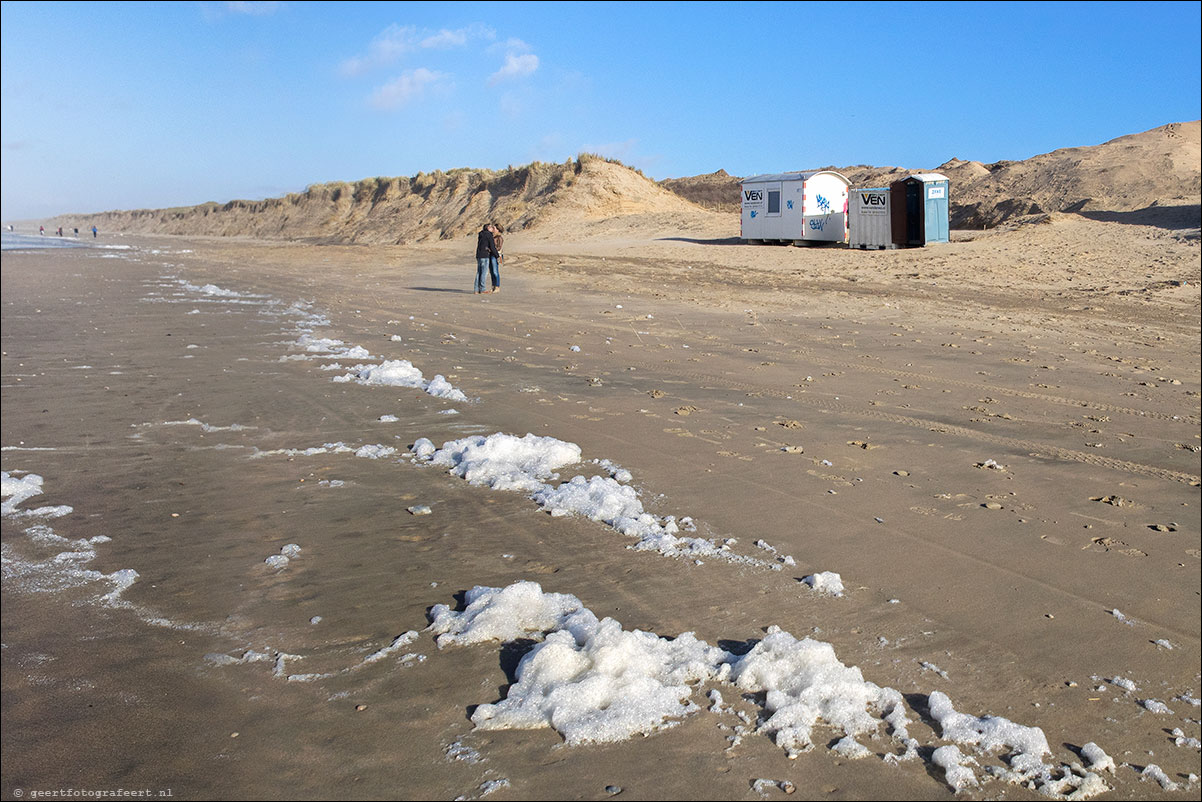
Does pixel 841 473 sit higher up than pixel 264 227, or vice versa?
pixel 264 227

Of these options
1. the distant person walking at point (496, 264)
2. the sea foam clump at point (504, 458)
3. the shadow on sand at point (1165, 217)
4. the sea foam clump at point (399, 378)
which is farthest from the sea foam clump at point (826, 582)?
the shadow on sand at point (1165, 217)

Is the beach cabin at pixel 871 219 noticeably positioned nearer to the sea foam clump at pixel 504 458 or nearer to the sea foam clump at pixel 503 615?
the sea foam clump at pixel 504 458

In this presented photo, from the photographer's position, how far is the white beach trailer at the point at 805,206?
27.8 metres

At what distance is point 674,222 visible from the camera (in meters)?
36.7

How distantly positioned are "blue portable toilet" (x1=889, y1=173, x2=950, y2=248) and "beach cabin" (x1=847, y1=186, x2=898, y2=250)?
6.6 inches

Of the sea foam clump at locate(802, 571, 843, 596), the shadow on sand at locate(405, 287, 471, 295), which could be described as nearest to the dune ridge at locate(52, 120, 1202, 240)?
the shadow on sand at locate(405, 287, 471, 295)

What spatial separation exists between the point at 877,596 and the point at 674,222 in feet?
110

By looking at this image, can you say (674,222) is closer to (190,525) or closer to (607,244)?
(607,244)

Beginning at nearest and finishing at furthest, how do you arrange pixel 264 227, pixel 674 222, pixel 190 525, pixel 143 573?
pixel 143 573 → pixel 190 525 → pixel 674 222 → pixel 264 227

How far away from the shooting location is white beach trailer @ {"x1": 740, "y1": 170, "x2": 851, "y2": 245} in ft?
91.3

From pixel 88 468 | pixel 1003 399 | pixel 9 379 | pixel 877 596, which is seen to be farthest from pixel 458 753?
pixel 9 379

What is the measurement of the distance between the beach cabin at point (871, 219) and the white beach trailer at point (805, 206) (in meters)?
0.52

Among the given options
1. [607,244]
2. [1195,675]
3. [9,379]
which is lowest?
[1195,675]

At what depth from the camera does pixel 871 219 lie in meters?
26.6
